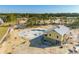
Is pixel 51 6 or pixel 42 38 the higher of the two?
pixel 51 6

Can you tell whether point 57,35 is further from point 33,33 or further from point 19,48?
point 19,48

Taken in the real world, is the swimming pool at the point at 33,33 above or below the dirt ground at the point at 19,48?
above

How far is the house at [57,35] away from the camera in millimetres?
1456

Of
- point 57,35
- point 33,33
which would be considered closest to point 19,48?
point 33,33

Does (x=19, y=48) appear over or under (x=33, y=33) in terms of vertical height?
under

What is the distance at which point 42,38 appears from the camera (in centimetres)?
A: 146

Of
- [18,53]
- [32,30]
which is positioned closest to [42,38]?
[32,30]

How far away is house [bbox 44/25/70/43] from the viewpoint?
1.46 meters

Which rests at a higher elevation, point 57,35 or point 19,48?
point 57,35

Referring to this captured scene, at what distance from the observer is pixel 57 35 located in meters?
1.46

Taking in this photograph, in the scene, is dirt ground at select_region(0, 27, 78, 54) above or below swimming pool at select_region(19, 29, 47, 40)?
below
